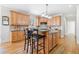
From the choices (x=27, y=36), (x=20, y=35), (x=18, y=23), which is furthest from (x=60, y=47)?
(x=18, y=23)

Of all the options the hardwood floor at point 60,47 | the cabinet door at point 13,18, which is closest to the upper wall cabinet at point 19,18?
the cabinet door at point 13,18

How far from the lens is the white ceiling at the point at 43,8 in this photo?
6.90ft

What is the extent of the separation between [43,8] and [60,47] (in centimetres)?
88

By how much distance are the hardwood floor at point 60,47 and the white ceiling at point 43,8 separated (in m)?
0.54

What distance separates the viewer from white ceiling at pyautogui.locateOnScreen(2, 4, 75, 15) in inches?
82.8

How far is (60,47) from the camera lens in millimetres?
2148

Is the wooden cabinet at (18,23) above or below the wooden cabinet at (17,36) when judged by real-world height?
above

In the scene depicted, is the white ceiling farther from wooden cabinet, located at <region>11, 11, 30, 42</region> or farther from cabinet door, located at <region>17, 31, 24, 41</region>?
cabinet door, located at <region>17, 31, 24, 41</region>

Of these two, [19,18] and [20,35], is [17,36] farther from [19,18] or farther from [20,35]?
[19,18]

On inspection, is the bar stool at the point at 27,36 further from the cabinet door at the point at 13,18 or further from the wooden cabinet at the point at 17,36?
the cabinet door at the point at 13,18

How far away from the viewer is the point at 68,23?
214 centimetres

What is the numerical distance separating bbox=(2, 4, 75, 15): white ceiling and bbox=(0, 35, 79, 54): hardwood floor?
540mm
